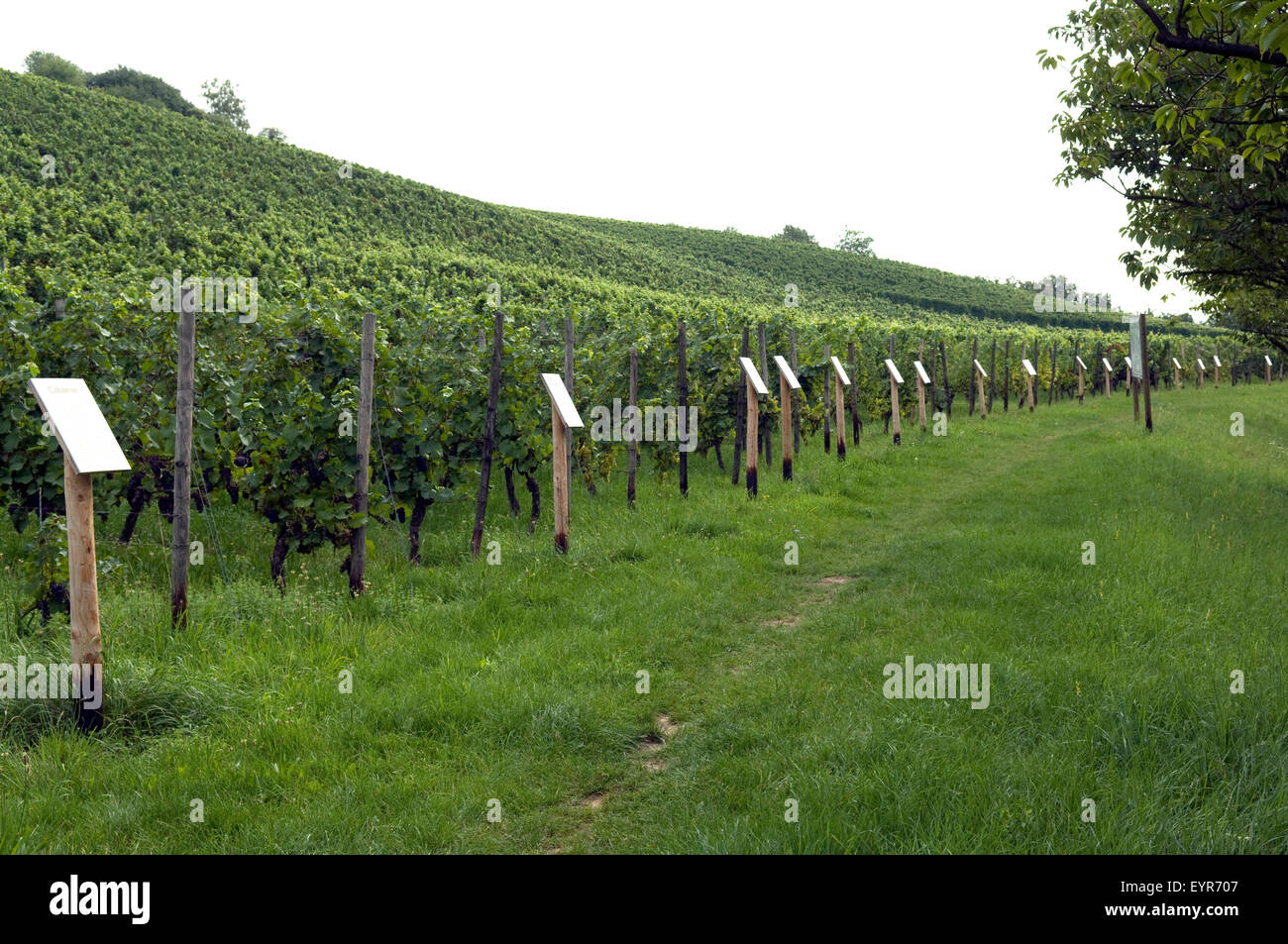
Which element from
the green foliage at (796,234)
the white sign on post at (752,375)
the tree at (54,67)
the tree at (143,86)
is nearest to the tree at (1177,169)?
the white sign on post at (752,375)

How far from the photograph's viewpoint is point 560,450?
8375 mm

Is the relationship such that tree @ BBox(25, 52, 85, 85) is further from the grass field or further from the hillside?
the grass field

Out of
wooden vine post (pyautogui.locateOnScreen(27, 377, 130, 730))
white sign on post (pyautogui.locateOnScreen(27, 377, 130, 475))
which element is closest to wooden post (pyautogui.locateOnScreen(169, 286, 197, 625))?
wooden vine post (pyautogui.locateOnScreen(27, 377, 130, 730))

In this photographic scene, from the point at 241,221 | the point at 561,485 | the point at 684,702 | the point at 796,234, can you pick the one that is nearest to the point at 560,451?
the point at 561,485

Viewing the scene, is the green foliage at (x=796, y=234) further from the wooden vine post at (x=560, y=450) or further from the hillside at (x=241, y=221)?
the wooden vine post at (x=560, y=450)

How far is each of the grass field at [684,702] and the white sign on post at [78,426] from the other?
4.49ft

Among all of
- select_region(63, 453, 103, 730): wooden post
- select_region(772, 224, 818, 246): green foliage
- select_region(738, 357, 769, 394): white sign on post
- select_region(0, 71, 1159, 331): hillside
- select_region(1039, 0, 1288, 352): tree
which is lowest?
select_region(63, 453, 103, 730): wooden post

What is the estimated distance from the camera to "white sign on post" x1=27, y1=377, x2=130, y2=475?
420 centimetres

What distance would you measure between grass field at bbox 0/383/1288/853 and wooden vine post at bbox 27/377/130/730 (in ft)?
0.66

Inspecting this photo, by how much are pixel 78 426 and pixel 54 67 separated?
249 feet

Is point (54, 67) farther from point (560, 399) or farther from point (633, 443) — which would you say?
point (560, 399)

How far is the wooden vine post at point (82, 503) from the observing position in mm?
4246
